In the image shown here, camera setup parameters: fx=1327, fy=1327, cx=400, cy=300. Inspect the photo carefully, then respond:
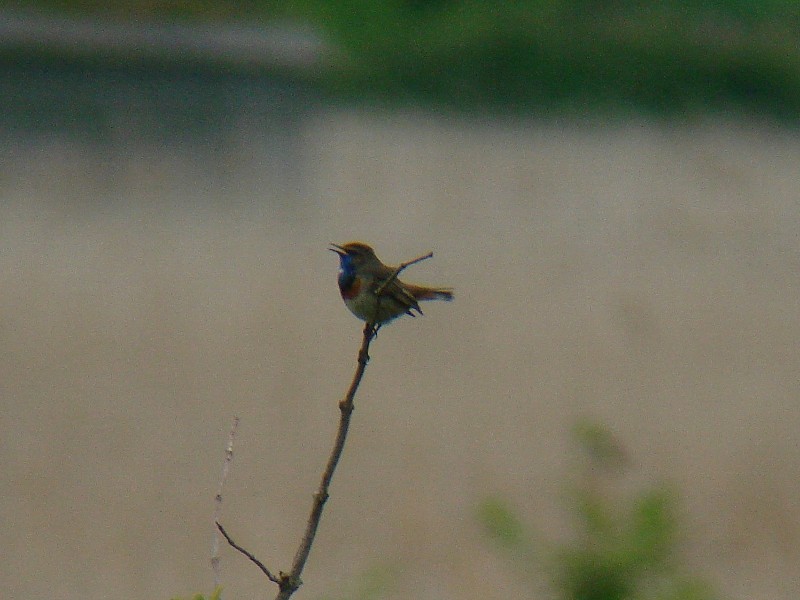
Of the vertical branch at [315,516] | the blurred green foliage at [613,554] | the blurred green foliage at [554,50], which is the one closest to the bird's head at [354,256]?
the vertical branch at [315,516]

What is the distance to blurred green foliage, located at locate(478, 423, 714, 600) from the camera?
296cm

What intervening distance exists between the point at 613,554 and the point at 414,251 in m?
2.29

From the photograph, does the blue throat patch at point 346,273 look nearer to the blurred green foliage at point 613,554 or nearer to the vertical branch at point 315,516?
the vertical branch at point 315,516

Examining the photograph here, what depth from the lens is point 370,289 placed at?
7.99ft

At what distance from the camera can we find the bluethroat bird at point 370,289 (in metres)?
2.37

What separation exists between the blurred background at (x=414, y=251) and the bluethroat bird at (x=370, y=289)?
1.97 m

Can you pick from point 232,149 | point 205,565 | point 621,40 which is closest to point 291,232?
point 232,149

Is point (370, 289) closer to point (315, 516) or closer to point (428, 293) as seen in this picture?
point (428, 293)

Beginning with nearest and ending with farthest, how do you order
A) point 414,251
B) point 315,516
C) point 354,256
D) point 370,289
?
point 315,516, point 370,289, point 354,256, point 414,251

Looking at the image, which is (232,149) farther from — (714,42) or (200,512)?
(714,42)

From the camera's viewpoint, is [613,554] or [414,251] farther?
[414,251]

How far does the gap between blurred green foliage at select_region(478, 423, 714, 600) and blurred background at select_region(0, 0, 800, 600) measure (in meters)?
0.92

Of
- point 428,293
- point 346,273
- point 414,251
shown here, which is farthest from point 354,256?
point 414,251

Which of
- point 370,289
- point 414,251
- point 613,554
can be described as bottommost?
point 370,289
